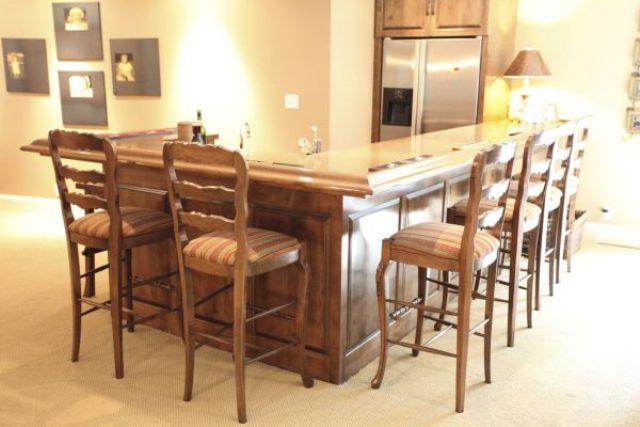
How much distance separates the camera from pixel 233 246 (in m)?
2.51

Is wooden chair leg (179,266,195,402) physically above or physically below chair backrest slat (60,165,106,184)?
below

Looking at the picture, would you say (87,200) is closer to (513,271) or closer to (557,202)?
(513,271)

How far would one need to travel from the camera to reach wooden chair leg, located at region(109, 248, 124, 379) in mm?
2836

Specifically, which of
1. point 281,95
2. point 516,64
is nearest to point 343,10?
point 281,95

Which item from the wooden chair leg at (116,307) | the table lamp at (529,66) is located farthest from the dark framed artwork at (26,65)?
the table lamp at (529,66)

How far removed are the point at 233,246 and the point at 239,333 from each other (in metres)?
0.35

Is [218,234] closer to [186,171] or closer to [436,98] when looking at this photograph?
[186,171]

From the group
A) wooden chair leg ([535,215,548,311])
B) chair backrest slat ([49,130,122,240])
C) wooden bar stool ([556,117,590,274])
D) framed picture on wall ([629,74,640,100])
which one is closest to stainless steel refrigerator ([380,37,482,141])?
wooden bar stool ([556,117,590,274])

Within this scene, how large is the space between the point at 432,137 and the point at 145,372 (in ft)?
7.18

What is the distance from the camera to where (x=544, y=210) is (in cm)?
357

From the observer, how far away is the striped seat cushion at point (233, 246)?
2.50 m

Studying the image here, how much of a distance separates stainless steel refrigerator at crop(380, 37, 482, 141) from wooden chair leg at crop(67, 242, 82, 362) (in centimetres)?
349

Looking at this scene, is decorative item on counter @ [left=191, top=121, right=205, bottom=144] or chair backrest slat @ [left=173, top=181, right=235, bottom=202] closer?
chair backrest slat @ [left=173, top=181, right=235, bottom=202]

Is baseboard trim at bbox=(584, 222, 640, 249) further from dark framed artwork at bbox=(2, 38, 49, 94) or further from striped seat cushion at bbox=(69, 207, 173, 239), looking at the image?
dark framed artwork at bbox=(2, 38, 49, 94)
